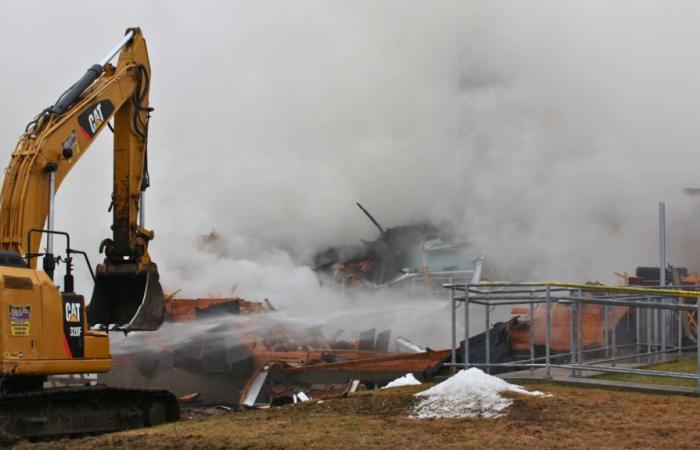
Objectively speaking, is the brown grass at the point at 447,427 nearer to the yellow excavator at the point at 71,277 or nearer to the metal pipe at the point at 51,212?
the yellow excavator at the point at 71,277

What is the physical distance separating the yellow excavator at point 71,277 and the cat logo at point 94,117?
15 mm

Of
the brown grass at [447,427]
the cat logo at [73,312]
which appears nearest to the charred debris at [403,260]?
the brown grass at [447,427]

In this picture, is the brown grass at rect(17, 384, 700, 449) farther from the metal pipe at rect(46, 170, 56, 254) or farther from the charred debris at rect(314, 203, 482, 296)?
the charred debris at rect(314, 203, 482, 296)

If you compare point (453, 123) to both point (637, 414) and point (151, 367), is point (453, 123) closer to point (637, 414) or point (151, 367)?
point (151, 367)

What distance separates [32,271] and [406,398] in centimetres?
404

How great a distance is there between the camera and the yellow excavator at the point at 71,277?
1044 centimetres

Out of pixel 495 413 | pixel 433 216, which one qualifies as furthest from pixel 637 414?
pixel 433 216

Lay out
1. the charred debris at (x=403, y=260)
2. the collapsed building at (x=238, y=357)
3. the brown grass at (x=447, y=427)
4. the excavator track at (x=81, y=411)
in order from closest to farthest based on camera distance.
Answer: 1. the brown grass at (x=447, y=427)
2. the excavator track at (x=81, y=411)
3. the collapsed building at (x=238, y=357)
4. the charred debris at (x=403, y=260)

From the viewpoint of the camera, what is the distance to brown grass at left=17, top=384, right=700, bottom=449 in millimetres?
8367

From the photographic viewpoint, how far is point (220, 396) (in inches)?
687

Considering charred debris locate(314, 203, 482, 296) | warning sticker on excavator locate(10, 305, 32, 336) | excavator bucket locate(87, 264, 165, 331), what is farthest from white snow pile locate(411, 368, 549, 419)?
charred debris locate(314, 203, 482, 296)

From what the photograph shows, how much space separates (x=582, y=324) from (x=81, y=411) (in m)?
6.48

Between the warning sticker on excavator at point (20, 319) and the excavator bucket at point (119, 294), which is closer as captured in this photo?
the warning sticker on excavator at point (20, 319)

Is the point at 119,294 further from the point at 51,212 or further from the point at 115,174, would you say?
the point at 51,212
